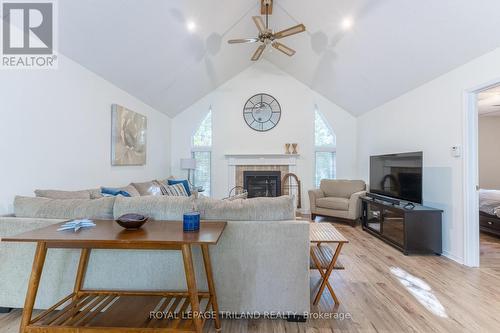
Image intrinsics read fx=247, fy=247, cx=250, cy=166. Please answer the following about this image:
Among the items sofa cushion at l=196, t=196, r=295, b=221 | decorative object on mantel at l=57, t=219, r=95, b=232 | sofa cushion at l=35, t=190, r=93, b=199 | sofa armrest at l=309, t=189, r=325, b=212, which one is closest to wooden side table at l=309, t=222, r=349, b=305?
sofa cushion at l=196, t=196, r=295, b=221

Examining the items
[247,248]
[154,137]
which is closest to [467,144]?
[247,248]

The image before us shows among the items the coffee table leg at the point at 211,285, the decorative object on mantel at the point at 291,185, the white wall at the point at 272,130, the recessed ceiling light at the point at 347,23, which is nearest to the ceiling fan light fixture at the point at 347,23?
the recessed ceiling light at the point at 347,23

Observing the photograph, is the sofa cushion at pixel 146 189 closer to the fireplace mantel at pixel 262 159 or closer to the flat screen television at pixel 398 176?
the fireplace mantel at pixel 262 159

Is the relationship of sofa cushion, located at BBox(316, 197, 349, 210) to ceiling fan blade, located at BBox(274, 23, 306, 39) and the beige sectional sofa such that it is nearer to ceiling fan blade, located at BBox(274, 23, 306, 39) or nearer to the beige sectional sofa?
ceiling fan blade, located at BBox(274, 23, 306, 39)

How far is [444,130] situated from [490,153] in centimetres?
498

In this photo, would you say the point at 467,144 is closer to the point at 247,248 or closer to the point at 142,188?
the point at 247,248

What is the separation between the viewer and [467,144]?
2.85 m

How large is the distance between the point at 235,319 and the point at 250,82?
5325mm

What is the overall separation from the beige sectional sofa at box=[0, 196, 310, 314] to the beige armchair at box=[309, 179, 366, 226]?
3263mm

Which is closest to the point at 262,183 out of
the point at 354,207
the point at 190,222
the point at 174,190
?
the point at 354,207

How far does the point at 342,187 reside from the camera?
5.29 m

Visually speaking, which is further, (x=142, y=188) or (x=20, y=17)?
(x=142, y=188)

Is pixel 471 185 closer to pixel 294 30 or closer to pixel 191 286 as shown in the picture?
pixel 294 30

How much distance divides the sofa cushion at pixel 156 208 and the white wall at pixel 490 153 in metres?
8.01
